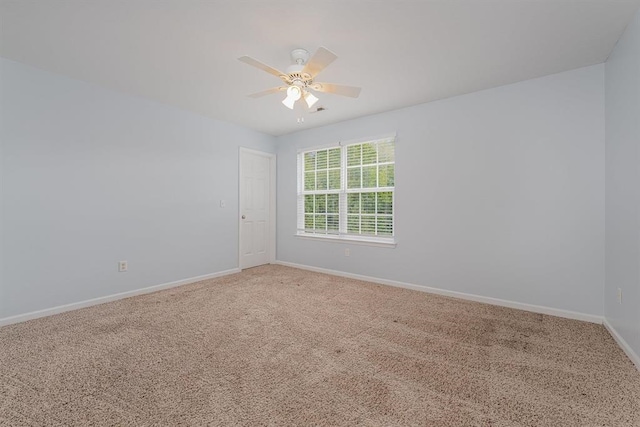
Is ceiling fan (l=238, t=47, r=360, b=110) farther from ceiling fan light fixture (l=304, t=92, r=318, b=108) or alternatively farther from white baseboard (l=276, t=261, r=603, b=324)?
white baseboard (l=276, t=261, r=603, b=324)

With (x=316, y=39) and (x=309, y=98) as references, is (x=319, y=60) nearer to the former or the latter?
(x=316, y=39)

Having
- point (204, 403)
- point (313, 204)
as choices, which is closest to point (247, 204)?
point (313, 204)

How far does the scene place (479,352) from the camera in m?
2.17

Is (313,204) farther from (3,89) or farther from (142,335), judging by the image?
(3,89)

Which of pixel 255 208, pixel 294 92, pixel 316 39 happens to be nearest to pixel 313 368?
pixel 294 92

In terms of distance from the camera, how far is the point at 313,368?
6.43 ft

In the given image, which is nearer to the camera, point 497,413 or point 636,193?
point 497,413

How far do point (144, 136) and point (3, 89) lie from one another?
1219 millimetres

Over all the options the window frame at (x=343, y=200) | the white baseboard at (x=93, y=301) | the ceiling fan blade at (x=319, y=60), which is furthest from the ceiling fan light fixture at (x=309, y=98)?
the white baseboard at (x=93, y=301)

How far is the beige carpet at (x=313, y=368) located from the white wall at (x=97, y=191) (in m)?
0.49

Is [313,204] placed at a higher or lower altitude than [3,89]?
lower

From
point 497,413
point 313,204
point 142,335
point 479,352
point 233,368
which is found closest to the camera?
point 497,413

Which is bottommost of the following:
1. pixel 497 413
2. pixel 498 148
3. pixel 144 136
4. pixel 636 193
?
pixel 497 413

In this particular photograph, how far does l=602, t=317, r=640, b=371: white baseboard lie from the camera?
6.47 ft
